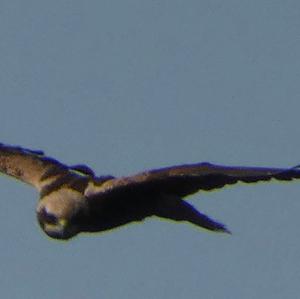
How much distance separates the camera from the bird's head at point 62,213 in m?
16.3

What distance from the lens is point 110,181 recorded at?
16203 mm

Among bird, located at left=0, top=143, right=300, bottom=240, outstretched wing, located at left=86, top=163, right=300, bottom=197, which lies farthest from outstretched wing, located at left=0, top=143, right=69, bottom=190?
outstretched wing, located at left=86, top=163, right=300, bottom=197

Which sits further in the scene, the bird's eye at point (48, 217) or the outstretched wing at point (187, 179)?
the bird's eye at point (48, 217)

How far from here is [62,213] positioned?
53.8ft

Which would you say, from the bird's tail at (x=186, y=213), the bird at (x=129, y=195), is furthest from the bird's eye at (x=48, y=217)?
the bird's tail at (x=186, y=213)

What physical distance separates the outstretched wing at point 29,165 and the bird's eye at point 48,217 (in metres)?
0.51

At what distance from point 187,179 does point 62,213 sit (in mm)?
1157

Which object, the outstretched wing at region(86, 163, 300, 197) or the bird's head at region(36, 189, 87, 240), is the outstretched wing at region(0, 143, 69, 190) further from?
the outstretched wing at region(86, 163, 300, 197)

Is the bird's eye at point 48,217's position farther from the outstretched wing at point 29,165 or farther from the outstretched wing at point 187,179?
the outstretched wing at point 29,165

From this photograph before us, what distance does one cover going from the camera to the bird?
15.7 meters

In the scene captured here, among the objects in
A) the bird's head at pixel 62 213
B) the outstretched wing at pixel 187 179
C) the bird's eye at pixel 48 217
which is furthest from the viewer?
the bird's eye at pixel 48 217

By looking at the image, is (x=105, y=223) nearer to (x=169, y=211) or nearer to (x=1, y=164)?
(x=169, y=211)

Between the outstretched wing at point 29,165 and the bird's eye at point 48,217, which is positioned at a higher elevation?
the outstretched wing at point 29,165

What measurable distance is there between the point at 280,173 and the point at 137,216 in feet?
4.18
